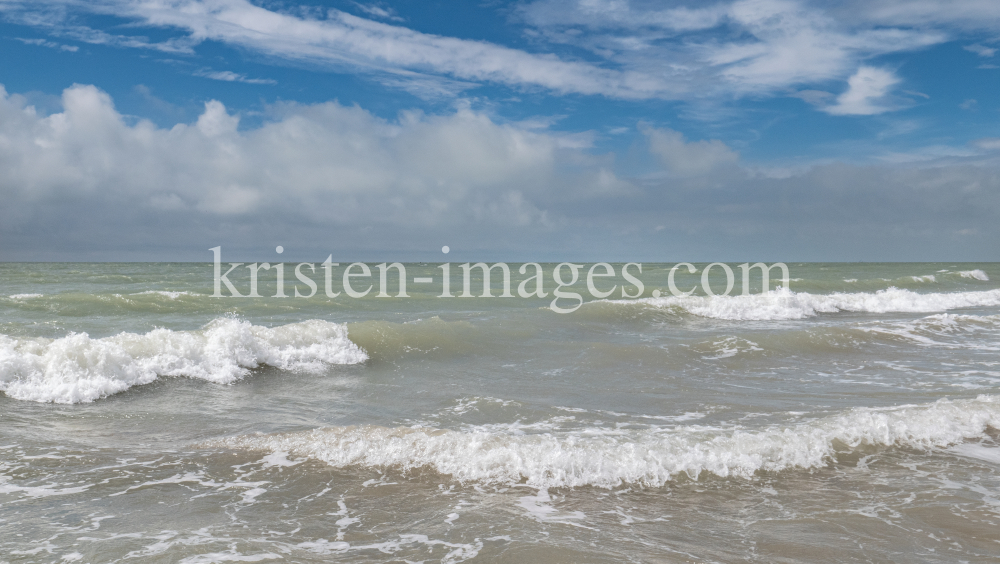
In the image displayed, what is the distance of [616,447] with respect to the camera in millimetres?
5938

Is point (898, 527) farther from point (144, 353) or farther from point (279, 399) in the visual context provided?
point (144, 353)

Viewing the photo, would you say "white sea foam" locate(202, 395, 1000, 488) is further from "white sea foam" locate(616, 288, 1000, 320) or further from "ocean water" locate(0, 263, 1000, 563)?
"white sea foam" locate(616, 288, 1000, 320)

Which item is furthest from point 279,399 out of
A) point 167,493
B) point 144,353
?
point 167,493

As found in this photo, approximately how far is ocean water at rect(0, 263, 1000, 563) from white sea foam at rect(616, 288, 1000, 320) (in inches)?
293

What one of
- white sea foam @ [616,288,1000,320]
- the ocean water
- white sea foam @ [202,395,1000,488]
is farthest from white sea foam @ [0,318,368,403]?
white sea foam @ [616,288,1000,320]

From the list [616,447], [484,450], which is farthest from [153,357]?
[616,447]

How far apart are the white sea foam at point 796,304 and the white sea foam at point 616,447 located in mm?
14255

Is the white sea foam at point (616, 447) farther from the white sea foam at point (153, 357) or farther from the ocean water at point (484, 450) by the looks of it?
the white sea foam at point (153, 357)

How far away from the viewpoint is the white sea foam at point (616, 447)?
5.62 metres

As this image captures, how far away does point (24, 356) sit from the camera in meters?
9.22

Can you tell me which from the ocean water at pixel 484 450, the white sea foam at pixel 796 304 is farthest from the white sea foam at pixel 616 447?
→ the white sea foam at pixel 796 304

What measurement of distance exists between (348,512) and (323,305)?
17.5 meters

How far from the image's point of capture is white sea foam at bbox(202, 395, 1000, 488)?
221 inches

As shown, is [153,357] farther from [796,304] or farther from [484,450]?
[796,304]
